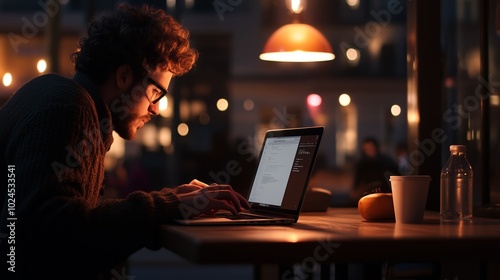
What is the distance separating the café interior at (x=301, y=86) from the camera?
359cm

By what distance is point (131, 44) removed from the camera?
257 cm

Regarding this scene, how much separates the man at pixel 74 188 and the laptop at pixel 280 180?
0.09 m

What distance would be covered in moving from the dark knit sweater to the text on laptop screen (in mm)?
397

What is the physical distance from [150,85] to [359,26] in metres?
19.1

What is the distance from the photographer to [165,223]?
2.21 meters

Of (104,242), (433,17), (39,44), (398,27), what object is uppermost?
(398,27)

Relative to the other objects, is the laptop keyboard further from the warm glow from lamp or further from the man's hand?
the warm glow from lamp

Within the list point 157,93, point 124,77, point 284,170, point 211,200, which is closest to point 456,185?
point 284,170

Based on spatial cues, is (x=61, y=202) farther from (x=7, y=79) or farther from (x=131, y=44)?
(x=7, y=79)

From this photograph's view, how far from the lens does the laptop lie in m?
2.38

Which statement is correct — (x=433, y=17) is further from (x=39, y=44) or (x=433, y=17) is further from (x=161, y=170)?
(x=161, y=170)

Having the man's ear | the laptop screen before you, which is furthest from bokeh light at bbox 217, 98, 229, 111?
the man's ear

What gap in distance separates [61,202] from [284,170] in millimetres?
830

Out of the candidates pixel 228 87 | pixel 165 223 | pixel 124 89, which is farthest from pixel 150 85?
pixel 228 87
